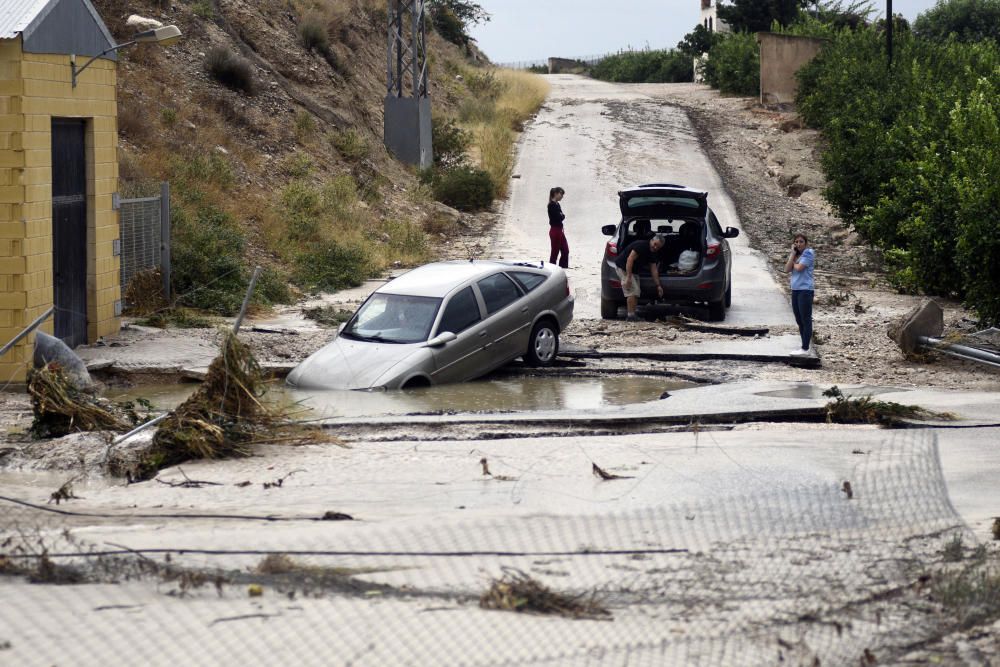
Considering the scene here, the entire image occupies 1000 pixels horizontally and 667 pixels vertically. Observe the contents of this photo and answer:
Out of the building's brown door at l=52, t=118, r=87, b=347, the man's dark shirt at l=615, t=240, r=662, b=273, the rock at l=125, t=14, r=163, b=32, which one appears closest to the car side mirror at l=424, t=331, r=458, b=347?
the man's dark shirt at l=615, t=240, r=662, b=273

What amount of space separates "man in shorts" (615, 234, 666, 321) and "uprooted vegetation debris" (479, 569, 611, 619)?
10957 mm

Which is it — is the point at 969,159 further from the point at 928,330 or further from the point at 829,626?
the point at 829,626

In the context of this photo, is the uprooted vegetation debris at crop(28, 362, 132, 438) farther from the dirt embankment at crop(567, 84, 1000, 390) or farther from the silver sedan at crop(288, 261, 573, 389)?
the dirt embankment at crop(567, 84, 1000, 390)

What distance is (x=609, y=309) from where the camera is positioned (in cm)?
1769

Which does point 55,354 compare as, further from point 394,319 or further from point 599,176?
point 599,176

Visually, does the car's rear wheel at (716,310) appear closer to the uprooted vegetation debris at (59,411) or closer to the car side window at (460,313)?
the car side window at (460,313)

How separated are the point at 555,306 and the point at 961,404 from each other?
4.97 m

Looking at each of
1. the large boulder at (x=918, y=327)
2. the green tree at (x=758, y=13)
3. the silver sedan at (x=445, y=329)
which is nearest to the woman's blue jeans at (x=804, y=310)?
the large boulder at (x=918, y=327)


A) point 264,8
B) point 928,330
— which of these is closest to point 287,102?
point 264,8

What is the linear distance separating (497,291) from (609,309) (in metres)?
3.98

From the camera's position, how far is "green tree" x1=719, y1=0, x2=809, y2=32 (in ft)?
200

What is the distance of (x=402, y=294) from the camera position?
13.7 metres

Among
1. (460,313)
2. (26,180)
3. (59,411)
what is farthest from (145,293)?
(59,411)

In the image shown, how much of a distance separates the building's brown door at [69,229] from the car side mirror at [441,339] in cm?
527
